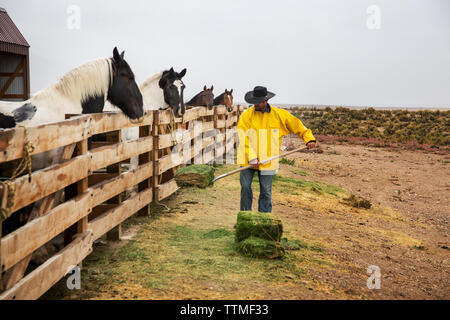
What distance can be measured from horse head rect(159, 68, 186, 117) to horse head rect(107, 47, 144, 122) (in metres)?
2.15

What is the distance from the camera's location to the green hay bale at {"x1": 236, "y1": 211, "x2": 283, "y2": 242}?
16.4 feet

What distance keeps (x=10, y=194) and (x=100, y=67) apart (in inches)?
128

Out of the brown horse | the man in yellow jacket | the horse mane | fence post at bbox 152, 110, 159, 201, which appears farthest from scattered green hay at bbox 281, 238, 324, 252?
the brown horse

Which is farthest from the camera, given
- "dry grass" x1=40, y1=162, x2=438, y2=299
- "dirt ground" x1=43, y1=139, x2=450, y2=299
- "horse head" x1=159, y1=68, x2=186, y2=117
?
"horse head" x1=159, y1=68, x2=186, y2=117

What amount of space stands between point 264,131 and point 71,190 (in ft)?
8.92

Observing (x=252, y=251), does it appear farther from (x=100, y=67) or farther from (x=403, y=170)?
(x=403, y=170)

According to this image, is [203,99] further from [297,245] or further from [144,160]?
[297,245]

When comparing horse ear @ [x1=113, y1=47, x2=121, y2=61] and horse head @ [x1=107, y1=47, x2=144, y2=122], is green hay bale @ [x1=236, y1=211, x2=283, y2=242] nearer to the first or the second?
horse head @ [x1=107, y1=47, x2=144, y2=122]

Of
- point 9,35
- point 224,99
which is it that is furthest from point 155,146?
point 9,35

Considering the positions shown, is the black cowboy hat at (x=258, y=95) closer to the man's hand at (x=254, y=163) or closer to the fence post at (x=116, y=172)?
the man's hand at (x=254, y=163)

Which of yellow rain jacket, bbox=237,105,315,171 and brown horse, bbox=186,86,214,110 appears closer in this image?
yellow rain jacket, bbox=237,105,315,171

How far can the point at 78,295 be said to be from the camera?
3756mm

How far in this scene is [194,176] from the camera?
329 inches
